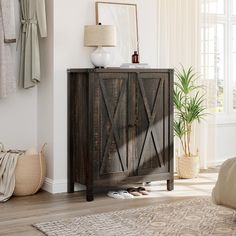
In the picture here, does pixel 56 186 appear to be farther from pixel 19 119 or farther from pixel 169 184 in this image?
pixel 169 184

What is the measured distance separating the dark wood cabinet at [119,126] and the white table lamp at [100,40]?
0.70ft

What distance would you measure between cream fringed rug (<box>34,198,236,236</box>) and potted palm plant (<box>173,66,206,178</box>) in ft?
4.35

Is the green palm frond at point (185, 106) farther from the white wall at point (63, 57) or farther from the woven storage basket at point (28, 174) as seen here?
A: the woven storage basket at point (28, 174)

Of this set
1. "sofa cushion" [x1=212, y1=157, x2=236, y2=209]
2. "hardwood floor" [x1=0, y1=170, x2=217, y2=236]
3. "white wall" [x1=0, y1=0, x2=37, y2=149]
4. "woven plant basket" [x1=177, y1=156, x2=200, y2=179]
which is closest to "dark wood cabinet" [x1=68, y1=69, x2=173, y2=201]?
"hardwood floor" [x1=0, y1=170, x2=217, y2=236]

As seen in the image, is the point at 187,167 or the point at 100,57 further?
the point at 187,167

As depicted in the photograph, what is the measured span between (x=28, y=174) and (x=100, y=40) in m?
1.39

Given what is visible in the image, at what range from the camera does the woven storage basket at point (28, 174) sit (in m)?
4.86

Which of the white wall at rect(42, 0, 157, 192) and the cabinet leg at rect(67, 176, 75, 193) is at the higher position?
the white wall at rect(42, 0, 157, 192)

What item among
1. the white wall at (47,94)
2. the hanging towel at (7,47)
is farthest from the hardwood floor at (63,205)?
the hanging towel at (7,47)

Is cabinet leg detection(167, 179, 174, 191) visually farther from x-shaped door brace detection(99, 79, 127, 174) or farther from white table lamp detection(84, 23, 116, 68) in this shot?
white table lamp detection(84, 23, 116, 68)

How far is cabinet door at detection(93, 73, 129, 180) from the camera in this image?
15.6ft

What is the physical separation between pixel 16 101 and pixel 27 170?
0.74 metres

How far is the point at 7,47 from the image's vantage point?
4898mm

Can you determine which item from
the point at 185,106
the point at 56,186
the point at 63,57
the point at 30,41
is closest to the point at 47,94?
the point at 63,57
